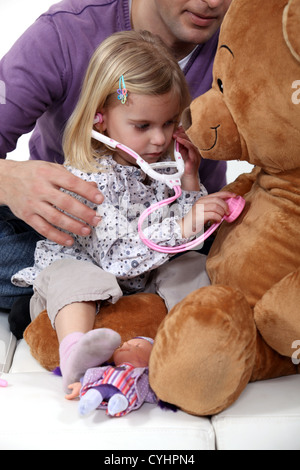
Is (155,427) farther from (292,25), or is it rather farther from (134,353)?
(292,25)

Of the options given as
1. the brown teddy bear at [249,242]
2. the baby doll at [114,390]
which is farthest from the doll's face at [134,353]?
the brown teddy bear at [249,242]

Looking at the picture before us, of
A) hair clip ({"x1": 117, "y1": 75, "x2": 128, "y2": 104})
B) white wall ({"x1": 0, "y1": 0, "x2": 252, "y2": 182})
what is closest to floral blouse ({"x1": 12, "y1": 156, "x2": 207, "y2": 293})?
hair clip ({"x1": 117, "y1": 75, "x2": 128, "y2": 104})

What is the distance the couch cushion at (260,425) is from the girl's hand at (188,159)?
0.53 metres

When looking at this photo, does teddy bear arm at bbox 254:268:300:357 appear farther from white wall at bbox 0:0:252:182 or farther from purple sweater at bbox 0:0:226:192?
white wall at bbox 0:0:252:182

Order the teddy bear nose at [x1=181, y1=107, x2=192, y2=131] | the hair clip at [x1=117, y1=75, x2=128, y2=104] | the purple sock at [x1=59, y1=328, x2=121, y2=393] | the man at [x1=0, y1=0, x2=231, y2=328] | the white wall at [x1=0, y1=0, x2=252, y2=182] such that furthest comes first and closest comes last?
the white wall at [x1=0, y1=0, x2=252, y2=182] → the man at [x1=0, y1=0, x2=231, y2=328] → the hair clip at [x1=117, y1=75, x2=128, y2=104] → the teddy bear nose at [x1=181, y1=107, x2=192, y2=131] → the purple sock at [x1=59, y1=328, x2=121, y2=393]

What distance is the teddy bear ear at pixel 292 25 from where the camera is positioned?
86cm

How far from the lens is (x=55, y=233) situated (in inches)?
47.7

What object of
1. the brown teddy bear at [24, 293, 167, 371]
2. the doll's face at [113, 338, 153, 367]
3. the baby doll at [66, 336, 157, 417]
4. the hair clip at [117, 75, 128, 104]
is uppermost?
the hair clip at [117, 75, 128, 104]

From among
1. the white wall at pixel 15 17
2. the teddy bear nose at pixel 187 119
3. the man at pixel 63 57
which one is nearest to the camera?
the teddy bear nose at pixel 187 119

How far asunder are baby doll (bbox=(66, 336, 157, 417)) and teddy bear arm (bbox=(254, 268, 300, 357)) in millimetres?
202

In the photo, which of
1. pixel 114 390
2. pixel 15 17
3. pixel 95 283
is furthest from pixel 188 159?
pixel 15 17

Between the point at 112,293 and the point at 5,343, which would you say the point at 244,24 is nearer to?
the point at 112,293

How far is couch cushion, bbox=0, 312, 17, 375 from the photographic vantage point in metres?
1.19

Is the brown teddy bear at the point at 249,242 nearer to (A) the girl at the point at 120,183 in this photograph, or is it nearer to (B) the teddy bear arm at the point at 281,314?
(B) the teddy bear arm at the point at 281,314
